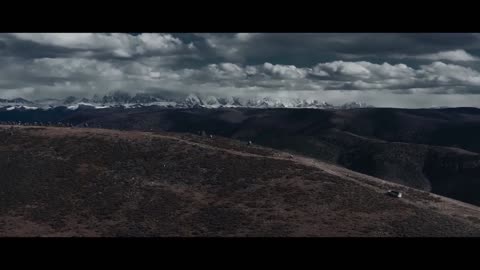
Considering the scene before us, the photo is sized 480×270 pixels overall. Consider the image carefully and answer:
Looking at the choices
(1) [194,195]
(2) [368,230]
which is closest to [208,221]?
(1) [194,195]
